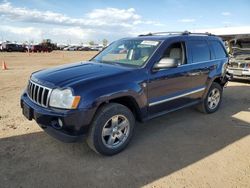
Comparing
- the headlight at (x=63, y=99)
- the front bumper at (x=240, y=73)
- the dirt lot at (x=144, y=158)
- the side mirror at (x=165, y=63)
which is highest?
the side mirror at (x=165, y=63)

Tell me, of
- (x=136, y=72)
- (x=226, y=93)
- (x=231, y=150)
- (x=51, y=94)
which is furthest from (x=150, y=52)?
(x=226, y=93)

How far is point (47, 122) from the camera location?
3.42 metres

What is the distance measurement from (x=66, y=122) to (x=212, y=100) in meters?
4.02

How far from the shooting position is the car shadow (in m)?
3.23

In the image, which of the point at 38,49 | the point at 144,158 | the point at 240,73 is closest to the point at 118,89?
the point at 144,158

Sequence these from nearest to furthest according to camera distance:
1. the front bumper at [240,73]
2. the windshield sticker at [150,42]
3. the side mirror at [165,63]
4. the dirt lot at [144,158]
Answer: the dirt lot at [144,158] → the side mirror at [165,63] → the windshield sticker at [150,42] → the front bumper at [240,73]

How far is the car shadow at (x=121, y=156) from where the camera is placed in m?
3.23

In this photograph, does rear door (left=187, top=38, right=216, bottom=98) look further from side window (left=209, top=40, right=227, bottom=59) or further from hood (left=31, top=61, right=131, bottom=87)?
hood (left=31, top=61, right=131, bottom=87)

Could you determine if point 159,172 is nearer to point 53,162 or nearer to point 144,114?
point 144,114

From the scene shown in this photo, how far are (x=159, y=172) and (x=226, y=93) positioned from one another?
5822 millimetres

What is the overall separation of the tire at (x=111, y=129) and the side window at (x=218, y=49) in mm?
3088

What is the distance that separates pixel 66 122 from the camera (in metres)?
3.29

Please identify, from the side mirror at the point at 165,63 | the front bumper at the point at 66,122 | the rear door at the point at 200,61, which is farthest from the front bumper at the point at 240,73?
the front bumper at the point at 66,122

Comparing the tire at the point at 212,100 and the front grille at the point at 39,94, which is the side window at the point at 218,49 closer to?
the tire at the point at 212,100
